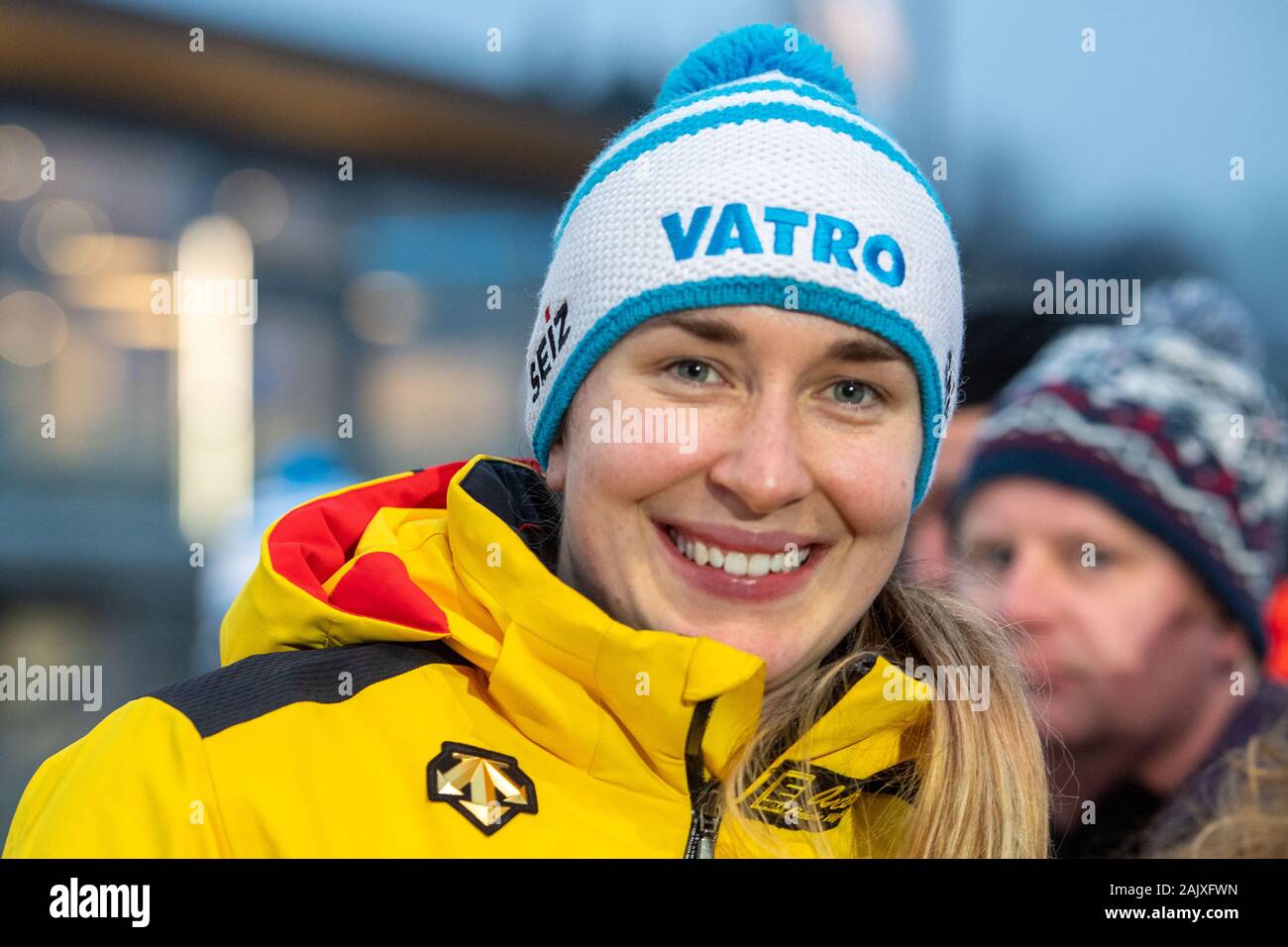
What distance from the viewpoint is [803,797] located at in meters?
1.43

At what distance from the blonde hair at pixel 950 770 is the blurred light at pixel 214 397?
3.48 meters

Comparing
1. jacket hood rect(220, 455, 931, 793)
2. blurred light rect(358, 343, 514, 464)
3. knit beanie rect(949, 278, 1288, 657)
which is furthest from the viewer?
blurred light rect(358, 343, 514, 464)

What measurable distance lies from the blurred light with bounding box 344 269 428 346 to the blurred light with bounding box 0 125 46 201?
1.23 meters

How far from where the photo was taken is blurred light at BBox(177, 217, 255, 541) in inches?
180

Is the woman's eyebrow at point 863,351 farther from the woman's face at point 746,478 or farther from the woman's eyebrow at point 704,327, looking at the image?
the woman's eyebrow at point 704,327

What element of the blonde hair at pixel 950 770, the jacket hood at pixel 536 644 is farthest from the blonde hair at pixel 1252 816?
the jacket hood at pixel 536 644

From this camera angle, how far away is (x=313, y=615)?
1415mm

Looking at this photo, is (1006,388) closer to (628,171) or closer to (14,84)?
(628,171)

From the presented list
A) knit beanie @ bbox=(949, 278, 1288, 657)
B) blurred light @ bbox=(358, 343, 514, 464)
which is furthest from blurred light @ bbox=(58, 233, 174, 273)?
knit beanie @ bbox=(949, 278, 1288, 657)

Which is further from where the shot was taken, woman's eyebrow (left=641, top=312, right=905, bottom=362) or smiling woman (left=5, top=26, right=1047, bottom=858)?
woman's eyebrow (left=641, top=312, right=905, bottom=362)

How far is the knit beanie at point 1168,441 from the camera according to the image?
9.00ft

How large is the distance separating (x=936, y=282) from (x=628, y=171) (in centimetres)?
42

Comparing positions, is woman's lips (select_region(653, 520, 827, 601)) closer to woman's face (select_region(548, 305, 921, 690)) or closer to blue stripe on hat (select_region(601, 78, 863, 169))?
woman's face (select_region(548, 305, 921, 690))
